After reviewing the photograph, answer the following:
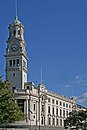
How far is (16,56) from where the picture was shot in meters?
136

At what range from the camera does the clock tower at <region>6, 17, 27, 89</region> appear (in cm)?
13588

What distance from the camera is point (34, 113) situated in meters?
136

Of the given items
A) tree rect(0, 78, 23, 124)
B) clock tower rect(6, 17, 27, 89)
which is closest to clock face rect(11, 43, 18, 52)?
clock tower rect(6, 17, 27, 89)

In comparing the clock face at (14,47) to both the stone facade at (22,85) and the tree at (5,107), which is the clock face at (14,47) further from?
the tree at (5,107)

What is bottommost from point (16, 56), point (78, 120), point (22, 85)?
point (78, 120)

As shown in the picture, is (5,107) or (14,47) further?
(14,47)

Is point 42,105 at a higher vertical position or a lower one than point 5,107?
higher

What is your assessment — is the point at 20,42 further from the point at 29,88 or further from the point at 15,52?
the point at 29,88

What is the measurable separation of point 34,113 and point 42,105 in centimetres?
800

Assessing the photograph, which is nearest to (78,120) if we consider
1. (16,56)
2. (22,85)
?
(22,85)

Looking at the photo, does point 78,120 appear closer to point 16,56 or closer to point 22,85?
point 22,85

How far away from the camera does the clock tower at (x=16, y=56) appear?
135875mm

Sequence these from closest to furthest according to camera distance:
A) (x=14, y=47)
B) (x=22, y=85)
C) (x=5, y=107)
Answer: (x=5, y=107) → (x=22, y=85) → (x=14, y=47)

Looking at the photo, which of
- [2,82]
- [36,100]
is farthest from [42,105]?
[2,82]
